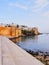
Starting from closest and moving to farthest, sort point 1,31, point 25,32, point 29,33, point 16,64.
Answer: point 16,64 → point 1,31 → point 25,32 → point 29,33

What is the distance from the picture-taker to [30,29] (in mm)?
42312

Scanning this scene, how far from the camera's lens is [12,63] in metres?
0.75

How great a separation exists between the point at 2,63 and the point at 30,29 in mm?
41592

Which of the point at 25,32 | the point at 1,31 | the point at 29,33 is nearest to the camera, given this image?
the point at 1,31

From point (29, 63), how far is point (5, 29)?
30.0m

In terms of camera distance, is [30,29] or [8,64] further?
[30,29]

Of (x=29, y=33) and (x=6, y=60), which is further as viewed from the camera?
(x=29, y=33)

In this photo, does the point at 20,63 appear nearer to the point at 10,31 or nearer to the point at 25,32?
the point at 10,31

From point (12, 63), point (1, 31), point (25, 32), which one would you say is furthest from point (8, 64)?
point (25, 32)

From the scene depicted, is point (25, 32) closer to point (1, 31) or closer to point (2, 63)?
point (1, 31)

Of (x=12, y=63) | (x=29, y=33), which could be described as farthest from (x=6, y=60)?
(x=29, y=33)

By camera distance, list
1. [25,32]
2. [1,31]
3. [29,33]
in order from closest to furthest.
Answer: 1. [1,31]
2. [25,32]
3. [29,33]

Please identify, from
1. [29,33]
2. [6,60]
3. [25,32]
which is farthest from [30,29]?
[6,60]

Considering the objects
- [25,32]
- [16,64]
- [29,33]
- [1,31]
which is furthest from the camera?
[29,33]
